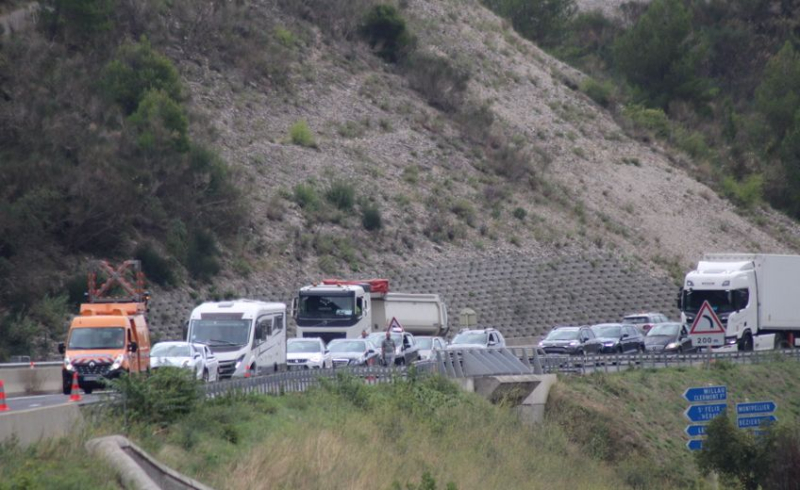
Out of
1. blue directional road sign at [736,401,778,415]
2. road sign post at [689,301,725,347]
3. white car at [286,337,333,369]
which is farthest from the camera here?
white car at [286,337,333,369]

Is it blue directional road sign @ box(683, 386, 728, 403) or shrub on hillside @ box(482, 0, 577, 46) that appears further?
shrub on hillside @ box(482, 0, 577, 46)

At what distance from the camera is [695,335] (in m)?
31.7

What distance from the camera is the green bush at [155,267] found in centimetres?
4681

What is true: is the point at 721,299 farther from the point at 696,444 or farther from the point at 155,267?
the point at 155,267

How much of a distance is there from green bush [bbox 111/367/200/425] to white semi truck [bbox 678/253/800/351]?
28676mm

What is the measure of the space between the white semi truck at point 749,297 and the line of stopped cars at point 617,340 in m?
1.05

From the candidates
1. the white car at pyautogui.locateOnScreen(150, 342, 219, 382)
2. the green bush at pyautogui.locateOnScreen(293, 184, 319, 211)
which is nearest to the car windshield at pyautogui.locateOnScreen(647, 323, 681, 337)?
the green bush at pyautogui.locateOnScreen(293, 184, 319, 211)

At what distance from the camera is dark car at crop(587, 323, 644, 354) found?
149 feet

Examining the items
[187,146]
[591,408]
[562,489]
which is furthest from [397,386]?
[187,146]

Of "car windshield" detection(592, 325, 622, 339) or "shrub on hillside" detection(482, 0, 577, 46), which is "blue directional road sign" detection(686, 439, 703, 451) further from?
"shrub on hillside" detection(482, 0, 577, 46)

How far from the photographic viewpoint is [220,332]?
105 ft

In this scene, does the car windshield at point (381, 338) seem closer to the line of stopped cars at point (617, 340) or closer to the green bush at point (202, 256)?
the line of stopped cars at point (617, 340)

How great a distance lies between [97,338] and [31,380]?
439 centimetres

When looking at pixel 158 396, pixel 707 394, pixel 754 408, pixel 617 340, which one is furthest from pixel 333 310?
pixel 158 396
